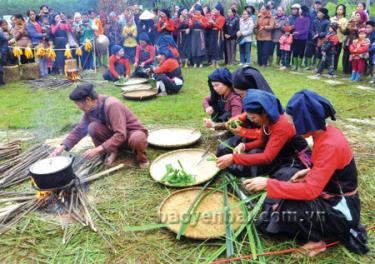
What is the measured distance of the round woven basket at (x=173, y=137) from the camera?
171 inches

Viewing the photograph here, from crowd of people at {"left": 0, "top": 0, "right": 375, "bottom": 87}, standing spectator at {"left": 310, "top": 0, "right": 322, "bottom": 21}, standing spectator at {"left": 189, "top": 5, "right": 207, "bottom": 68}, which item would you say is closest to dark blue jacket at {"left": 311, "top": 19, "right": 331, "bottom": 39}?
crowd of people at {"left": 0, "top": 0, "right": 375, "bottom": 87}

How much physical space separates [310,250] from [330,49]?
7108 millimetres

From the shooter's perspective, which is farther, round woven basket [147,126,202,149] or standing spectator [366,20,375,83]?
standing spectator [366,20,375,83]

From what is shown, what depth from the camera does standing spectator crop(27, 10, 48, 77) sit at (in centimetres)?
931

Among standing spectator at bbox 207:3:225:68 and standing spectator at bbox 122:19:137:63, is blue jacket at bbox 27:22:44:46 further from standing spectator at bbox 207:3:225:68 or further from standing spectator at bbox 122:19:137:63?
standing spectator at bbox 207:3:225:68

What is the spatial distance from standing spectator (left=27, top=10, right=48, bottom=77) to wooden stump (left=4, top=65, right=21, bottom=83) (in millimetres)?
664

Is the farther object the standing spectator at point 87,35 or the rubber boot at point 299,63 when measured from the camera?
the standing spectator at point 87,35

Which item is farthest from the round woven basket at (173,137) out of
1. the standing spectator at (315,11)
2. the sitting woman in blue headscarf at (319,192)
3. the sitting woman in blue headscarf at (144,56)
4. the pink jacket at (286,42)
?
the standing spectator at (315,11)

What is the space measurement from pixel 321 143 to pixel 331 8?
1575 centimetres

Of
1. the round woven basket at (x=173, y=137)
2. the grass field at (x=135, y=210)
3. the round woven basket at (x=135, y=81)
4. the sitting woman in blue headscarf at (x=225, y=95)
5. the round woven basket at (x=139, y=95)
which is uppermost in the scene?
the sitting woman in blue headscarf at (x=225, y=95)

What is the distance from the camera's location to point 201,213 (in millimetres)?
2838

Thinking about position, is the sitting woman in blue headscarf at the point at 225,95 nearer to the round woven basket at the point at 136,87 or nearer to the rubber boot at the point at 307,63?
the round woven basket at the point at 136,87

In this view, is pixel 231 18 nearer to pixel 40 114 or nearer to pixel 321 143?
Answer: pixel 40 114

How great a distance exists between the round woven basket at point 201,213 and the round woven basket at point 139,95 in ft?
12.7
